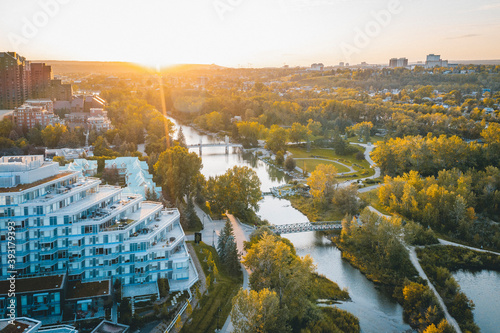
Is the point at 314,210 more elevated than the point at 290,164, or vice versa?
the point at 290,164

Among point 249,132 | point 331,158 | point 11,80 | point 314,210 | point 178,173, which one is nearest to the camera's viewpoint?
point 178,173

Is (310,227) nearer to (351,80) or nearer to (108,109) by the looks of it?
(108,109)

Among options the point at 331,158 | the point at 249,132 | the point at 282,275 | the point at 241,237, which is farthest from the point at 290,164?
the point at 282,275

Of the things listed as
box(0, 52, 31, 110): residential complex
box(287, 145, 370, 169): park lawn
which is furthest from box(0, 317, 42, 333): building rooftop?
box(0, 52, 31, 110): residential complex

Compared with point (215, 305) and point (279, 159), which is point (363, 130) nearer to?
point (279, 159)

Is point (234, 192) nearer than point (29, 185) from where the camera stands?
No

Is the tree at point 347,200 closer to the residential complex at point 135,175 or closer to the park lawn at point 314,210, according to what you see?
the park lawn at point 314,210

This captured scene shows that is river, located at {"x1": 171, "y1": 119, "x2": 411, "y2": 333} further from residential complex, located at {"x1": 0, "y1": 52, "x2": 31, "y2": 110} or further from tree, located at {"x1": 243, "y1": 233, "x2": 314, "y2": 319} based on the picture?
residential complex, located at {"x1": 0, "y1": 52, "x2": 31, "y2": 110}

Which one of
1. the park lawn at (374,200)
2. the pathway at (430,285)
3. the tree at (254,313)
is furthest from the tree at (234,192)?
the tree at (254,313)
